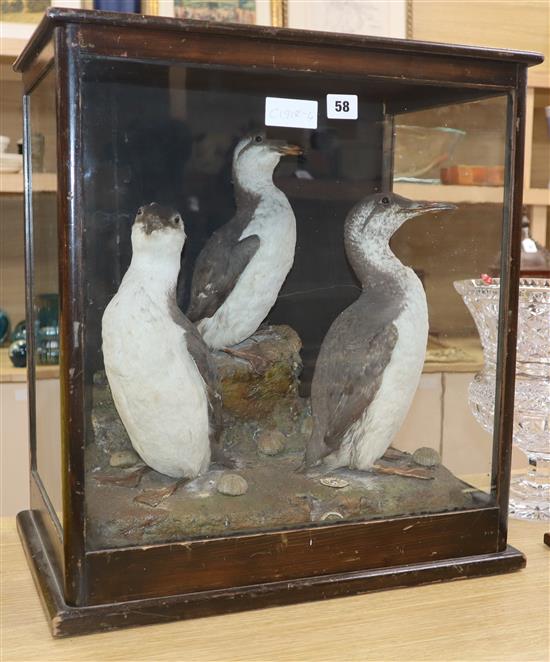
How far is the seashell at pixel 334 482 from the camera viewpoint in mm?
862

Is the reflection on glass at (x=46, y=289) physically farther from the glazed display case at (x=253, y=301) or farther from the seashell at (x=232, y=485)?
the seashell at (x=232, y=485)

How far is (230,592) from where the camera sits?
2.61ft

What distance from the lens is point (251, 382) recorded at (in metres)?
0.93

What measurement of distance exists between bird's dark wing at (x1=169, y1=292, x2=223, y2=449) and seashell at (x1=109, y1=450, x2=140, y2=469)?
3.3 inches

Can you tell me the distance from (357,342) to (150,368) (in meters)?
0.23

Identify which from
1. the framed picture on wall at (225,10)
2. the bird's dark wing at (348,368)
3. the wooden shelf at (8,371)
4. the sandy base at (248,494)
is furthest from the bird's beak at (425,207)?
the framed picture on wall at (225,10)

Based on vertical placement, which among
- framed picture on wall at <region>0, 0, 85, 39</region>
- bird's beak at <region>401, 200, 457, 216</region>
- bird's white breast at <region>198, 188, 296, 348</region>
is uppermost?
framed picture on wall at <region>0, 0, 85, 39</region>

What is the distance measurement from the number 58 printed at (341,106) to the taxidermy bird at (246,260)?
0.07m

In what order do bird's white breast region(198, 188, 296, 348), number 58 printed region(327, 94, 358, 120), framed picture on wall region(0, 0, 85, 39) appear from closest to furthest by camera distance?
number 58 printed region(327, 94, 358, 120) → bird's white breast region(198, 188, 296, 348) → framed picture on wall region(0, 0, 85, 39)

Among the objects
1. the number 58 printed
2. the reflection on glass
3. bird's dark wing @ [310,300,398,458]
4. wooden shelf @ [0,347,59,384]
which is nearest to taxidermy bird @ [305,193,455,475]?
bird's dark wing @ [310,300,398,458]

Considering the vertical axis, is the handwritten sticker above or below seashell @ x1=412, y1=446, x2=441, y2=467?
above

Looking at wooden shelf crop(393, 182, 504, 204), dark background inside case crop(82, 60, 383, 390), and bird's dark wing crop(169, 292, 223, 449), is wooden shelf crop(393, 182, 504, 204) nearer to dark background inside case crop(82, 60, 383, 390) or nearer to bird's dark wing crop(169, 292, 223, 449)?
dark background inside case crop(82, 60, 383, 390)

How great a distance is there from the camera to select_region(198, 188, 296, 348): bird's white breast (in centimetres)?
94

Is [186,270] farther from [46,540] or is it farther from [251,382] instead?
[46,540]
